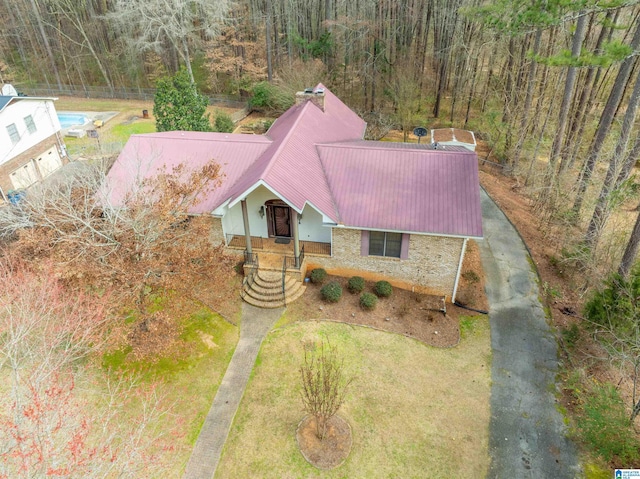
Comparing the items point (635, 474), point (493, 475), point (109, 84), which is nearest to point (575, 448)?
point (635, 474)

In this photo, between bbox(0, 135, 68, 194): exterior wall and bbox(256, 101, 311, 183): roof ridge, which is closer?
bbox(256, 101, 311, 183): roof ridge

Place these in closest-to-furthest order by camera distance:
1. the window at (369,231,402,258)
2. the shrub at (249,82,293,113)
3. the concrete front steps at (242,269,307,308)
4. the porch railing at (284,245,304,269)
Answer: the concrete front steps at (242,269,307,308) → the window at (369,231,402,258) → the porch railing at (284,245,304,269) → the shrub at (249,82,293,113)

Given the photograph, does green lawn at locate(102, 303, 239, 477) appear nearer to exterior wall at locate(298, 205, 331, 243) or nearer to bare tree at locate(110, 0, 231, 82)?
exterior wall at locate(298, 205, 331, 243)

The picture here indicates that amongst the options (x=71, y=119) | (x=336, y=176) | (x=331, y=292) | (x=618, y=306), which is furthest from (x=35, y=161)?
(x=618, y=306)

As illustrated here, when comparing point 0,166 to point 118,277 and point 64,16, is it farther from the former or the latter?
point 64,16

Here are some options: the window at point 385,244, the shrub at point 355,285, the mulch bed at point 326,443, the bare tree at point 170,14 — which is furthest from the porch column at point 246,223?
the bare tree at point 170,14

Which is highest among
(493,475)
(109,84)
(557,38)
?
(557,38)

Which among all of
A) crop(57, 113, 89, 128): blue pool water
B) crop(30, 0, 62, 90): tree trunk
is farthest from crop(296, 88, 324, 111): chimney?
crop(30, 0, 62, 90): tree trunk
